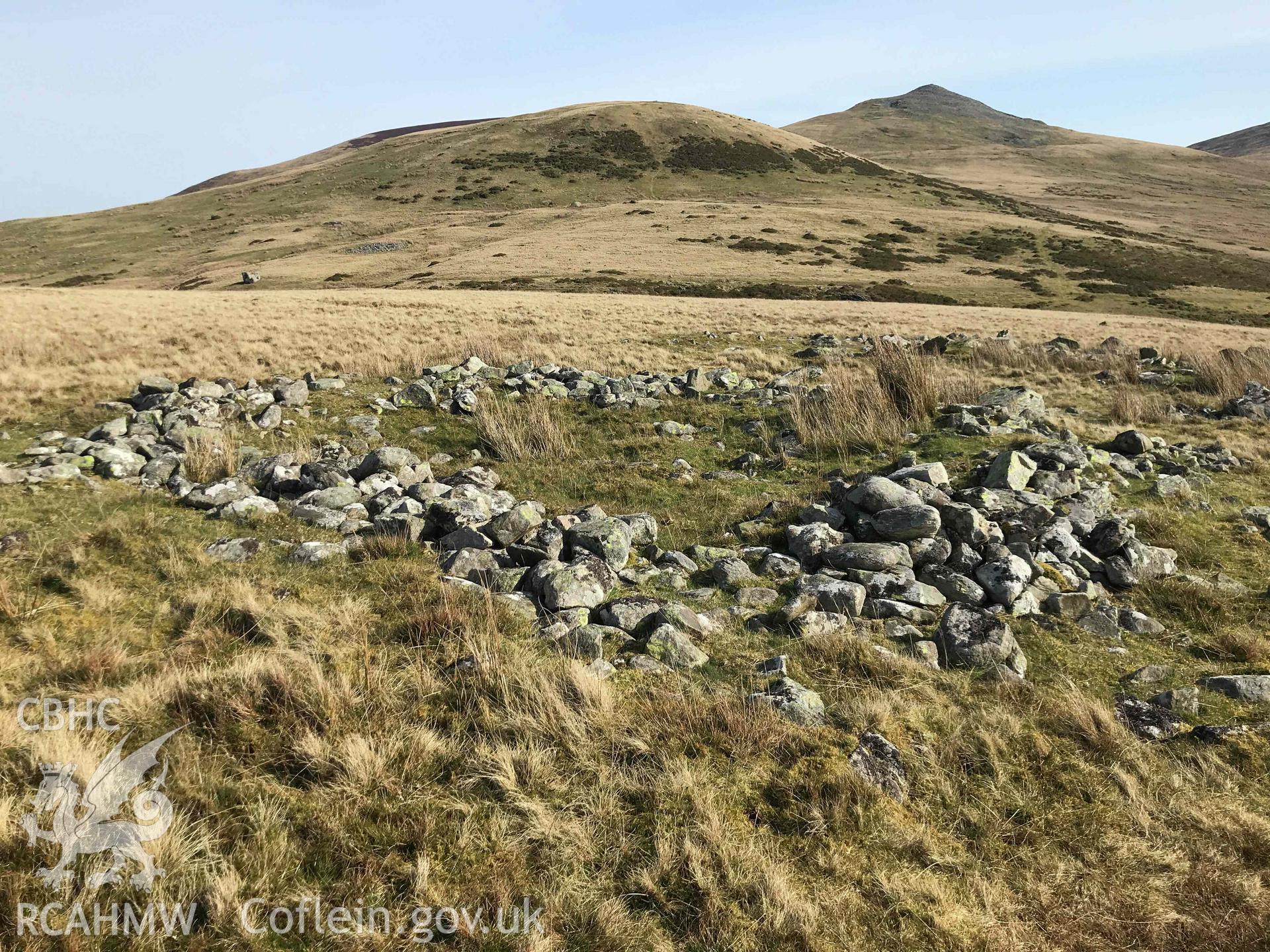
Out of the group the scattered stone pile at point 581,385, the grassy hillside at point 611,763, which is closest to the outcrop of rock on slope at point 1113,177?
the scattered stone pile at point 581,385

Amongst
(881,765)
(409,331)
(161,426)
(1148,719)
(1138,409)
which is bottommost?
(1148,719)

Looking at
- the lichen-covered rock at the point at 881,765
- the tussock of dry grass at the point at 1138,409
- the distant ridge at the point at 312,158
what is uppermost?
the distant ridge at the point at 312,158

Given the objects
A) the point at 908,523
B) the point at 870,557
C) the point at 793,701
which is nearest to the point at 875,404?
the point at 908,523

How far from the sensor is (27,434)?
1082 cm

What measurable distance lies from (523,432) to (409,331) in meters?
15.1

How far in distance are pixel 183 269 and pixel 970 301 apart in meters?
81.5

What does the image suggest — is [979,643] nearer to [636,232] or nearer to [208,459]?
[208,459]

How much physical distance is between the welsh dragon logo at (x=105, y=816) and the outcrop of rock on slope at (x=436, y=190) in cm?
6706

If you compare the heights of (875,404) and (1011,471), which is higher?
(875,404)

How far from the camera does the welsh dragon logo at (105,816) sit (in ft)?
9.82

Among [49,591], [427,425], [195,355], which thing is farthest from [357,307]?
[49,591]

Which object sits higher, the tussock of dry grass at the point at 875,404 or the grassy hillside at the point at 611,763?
the tussock of dry grass at the point at 875,404

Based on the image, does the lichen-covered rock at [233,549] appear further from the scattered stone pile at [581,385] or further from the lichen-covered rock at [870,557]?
the scattered stone pile at [581,385]

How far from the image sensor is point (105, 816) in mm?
3236
